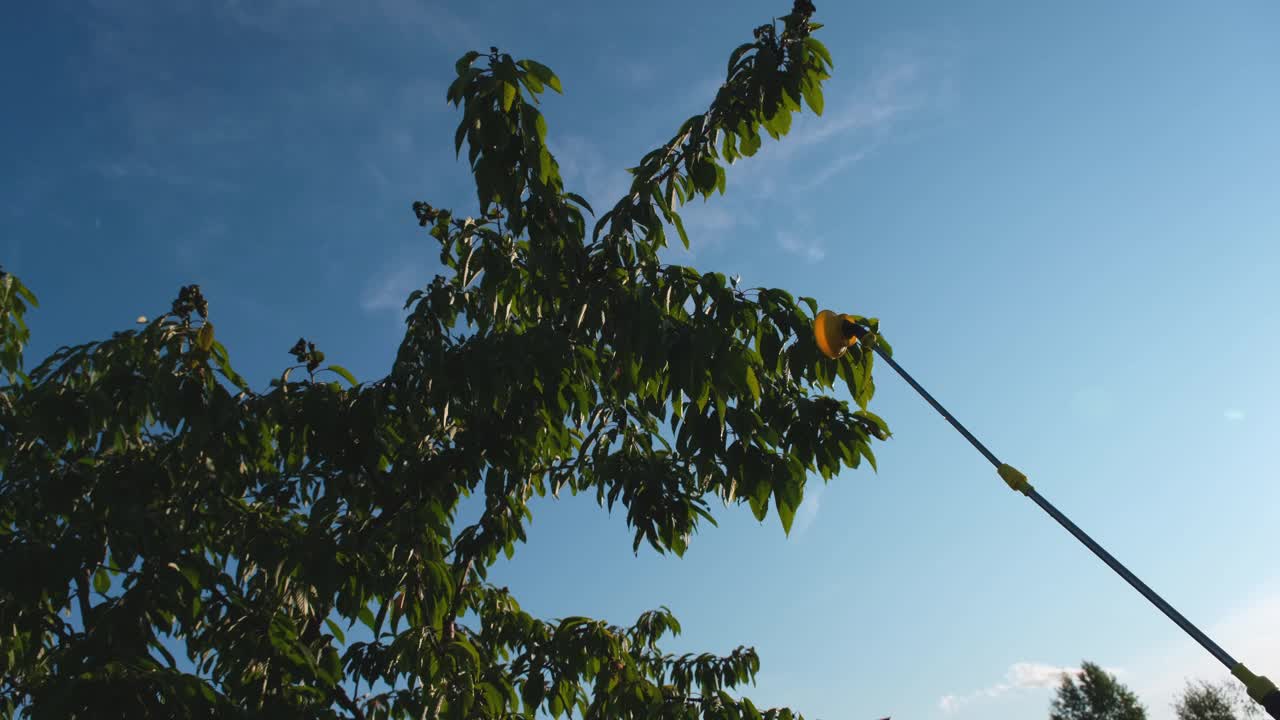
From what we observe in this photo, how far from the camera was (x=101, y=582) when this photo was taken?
14.5 ft

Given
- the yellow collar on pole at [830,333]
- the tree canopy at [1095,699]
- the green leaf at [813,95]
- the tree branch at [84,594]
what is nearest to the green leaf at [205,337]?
the tree branch at [84,594]

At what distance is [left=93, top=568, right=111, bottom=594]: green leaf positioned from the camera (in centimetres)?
441

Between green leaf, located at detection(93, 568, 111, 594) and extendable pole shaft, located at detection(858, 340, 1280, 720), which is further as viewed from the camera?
green leaf, located at detection(93, 568, 111, 594)

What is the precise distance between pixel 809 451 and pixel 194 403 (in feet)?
7.63

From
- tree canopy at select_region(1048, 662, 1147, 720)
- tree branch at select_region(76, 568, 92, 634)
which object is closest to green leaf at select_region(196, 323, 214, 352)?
tree branch at select_region(76, 568, 92, 634)

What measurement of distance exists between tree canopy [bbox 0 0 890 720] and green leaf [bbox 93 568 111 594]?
0.43 metres

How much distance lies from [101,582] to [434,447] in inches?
78.0

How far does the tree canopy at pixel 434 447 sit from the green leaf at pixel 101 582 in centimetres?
43

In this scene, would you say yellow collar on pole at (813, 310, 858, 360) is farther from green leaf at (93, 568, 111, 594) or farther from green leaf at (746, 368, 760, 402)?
green leaf at (93, 568, 111, 594)

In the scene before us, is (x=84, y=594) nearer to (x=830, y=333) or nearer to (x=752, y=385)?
(x=752, y=385)

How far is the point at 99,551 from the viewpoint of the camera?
320cm

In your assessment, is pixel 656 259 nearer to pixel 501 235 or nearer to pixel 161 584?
pixel 501 235

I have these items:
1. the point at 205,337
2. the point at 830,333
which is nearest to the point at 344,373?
the point at 205,337

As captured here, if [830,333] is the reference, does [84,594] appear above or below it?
below
